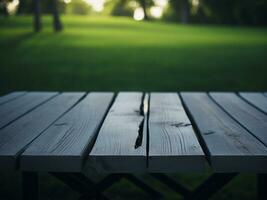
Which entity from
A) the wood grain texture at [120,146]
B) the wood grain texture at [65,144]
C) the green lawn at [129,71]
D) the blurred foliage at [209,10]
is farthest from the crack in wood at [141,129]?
the blurred foliage at [209,10]

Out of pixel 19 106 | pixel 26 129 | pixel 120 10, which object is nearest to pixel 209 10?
pixel 120 10

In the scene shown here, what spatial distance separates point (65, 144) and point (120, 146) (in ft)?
0.64

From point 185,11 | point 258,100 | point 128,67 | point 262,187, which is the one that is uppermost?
point 258,100

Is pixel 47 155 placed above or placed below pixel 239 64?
above

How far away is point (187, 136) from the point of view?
1.58 meters

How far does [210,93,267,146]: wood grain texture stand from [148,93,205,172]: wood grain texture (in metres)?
0.25

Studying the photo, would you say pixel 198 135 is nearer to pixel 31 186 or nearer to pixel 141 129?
pixel 141 129

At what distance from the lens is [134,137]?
61.6 inches

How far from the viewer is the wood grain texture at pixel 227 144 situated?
1.30 meters

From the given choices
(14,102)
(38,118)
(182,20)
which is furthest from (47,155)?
(182,20)

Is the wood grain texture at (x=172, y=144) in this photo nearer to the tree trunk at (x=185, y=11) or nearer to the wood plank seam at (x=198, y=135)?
the wood plank seam at (x=198, y=135)

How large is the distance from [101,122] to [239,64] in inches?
427

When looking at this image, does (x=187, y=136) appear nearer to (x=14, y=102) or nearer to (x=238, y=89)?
(x=14, y=102)

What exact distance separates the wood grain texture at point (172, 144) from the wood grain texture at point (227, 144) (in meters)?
0.04
